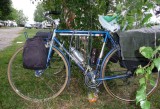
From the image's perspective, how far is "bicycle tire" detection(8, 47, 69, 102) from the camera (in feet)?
13.5

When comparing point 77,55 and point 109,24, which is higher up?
point 109,24

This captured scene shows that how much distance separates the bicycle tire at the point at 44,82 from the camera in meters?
4.12

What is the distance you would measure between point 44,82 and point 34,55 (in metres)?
1.24

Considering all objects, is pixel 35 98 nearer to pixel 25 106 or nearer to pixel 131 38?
pixel 25 106

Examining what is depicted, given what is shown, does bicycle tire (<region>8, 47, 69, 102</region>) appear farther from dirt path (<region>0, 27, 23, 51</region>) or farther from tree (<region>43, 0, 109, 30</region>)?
dirt path (<region>0, 27, 23, 51</region>)

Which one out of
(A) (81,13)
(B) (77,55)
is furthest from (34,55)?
(A) (81,13)

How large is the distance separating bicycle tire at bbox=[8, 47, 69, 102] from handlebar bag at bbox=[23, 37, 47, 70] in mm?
204

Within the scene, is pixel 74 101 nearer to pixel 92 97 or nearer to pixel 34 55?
pixel 92 97

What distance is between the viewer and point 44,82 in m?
4.96

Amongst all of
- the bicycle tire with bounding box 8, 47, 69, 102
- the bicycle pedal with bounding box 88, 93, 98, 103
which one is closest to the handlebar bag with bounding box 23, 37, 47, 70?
the bicycle tire with bounding box 8, 47, 69, 102

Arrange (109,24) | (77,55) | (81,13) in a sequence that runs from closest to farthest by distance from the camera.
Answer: (109,24) → (77,55) → (81,13)

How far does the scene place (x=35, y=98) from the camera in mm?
4219

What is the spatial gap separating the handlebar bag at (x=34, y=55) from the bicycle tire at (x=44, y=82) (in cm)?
20

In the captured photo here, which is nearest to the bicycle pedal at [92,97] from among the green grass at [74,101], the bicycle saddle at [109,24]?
the green grass at [74,101]
